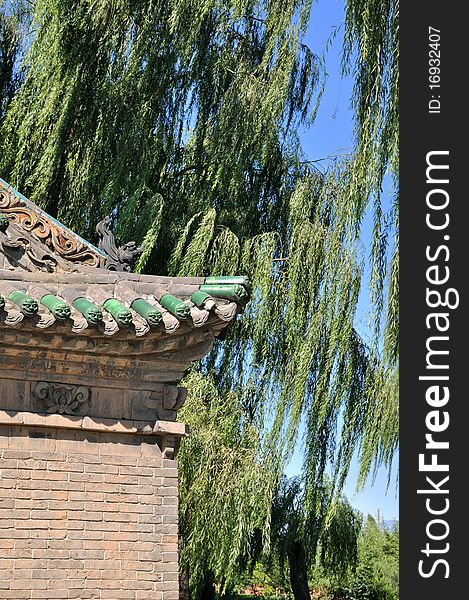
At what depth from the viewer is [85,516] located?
6.02 m

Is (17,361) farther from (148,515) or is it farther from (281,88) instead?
(281,88)

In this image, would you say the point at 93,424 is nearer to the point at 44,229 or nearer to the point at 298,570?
the point at 44,229

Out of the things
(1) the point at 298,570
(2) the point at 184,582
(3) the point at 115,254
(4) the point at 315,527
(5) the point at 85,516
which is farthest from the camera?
(1) the point at 298,570

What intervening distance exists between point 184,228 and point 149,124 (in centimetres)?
143

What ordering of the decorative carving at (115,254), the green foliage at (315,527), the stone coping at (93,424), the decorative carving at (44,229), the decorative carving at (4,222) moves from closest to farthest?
1. the stone coping at (93,424)
2. the decorative carving at (4,222)
3. the decorative carving at (44,229)
4. the decorative carving at (115,254)
5. the green foliage at (315,527)

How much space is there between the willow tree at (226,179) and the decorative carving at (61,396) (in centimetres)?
507

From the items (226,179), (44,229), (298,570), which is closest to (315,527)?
(298,570)

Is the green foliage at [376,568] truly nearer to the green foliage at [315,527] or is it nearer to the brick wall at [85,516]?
the green foliage at [315,527]

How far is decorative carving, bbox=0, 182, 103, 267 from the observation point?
6.32 metres

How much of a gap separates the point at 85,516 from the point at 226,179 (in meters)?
6.86

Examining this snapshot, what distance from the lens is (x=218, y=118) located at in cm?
1252

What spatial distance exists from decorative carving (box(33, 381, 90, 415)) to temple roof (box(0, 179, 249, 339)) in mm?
385

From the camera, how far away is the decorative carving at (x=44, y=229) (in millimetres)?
6320

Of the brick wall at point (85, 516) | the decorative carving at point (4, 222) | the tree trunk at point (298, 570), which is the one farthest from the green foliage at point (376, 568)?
the decorative carving at point (4, 222)
